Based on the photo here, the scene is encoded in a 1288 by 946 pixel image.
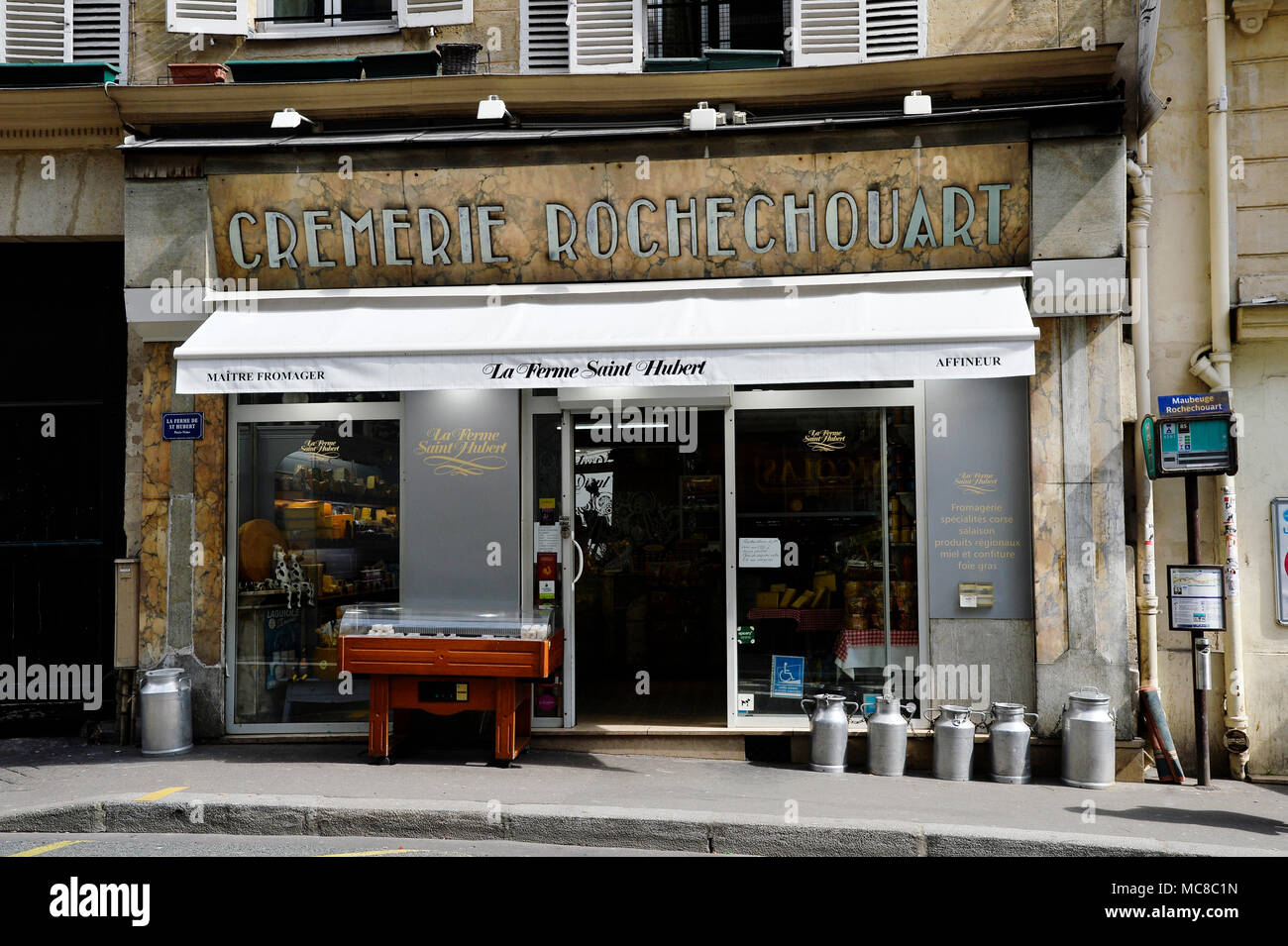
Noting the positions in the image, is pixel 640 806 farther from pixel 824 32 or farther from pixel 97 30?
pixel 97 30

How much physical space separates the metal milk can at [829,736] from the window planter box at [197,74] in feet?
21.4

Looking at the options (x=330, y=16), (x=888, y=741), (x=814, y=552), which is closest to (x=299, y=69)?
(x=330, y=16)

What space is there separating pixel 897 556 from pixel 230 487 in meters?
5.18

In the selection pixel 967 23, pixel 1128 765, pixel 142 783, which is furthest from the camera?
pixel 967 23

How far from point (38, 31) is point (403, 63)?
316 cm

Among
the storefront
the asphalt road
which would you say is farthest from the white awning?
the asphalt road

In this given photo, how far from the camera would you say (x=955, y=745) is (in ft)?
23.0

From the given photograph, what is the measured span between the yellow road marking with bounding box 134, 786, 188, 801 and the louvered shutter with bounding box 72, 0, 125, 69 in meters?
5.75

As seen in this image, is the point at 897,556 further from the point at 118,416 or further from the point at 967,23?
the point at 118,416

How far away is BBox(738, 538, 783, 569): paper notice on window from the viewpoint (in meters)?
7.92

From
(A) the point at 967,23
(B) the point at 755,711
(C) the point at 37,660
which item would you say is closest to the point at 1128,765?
(B) the point at 755,711

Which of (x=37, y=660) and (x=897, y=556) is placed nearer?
(x=897, y=556)

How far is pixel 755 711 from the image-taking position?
25.6 feet

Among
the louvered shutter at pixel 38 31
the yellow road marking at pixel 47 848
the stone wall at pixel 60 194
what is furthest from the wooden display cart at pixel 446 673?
the louvered shutter at pixel 38 31
